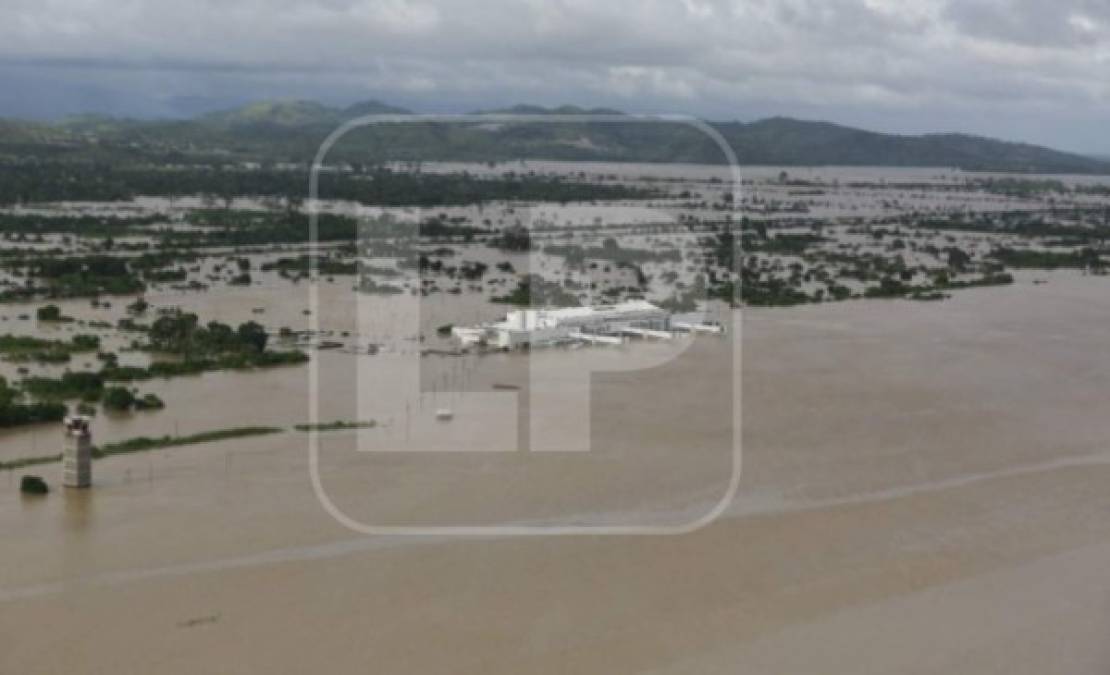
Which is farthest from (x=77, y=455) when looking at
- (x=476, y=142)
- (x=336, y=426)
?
(x=476, y=142)

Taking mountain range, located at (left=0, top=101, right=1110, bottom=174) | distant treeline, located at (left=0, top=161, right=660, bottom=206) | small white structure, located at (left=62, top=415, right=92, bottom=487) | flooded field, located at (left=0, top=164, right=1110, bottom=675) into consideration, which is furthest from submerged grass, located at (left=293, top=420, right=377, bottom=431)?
mountain range, located at (left=0, top=101, right=1110, bottom=174)

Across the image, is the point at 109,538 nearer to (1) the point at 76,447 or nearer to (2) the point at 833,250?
(1) the point at 76,447

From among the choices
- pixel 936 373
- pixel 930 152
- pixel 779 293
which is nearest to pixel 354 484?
pixel 936 373

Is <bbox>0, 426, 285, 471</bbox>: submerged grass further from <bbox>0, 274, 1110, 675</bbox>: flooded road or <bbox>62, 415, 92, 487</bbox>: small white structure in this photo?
<bbox>62, 415, 92, 487</bbox>: small white structure

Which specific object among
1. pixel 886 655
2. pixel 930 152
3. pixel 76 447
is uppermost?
pixel 930 152

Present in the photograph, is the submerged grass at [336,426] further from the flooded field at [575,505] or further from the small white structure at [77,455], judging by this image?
the small white structure at [77,455]

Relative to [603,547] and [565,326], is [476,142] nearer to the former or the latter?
[565,326]

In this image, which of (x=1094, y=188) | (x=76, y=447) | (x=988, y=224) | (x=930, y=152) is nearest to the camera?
(x=76, y=447)

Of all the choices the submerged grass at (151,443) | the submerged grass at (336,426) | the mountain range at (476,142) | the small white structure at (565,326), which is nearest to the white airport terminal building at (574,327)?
the small white structure at (565,326)
